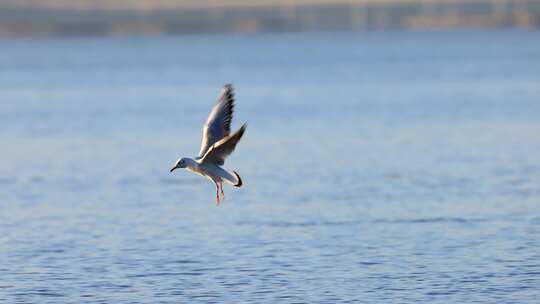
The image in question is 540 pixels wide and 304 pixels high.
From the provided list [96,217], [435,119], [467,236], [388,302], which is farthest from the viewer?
[435,119]

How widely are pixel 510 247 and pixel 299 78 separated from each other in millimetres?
61642

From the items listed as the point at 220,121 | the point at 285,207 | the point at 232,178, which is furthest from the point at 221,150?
the point at 285,207

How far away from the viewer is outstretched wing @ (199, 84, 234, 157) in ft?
52.6

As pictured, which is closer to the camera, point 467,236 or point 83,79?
point 467,236

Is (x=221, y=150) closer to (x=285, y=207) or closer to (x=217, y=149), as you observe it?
(x=217, y=149)

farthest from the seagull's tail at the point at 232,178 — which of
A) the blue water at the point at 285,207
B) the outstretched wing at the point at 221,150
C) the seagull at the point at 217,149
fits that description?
the blue water at the point at 285,207

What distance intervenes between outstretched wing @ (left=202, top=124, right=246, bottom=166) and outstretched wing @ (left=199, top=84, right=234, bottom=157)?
27cm

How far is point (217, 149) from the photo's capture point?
15.6 m

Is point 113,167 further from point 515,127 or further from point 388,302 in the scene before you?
point 388,302

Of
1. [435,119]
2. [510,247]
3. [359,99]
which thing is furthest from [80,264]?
[359,99]

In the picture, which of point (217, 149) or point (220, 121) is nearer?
point (217, 149)

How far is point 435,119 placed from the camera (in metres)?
40.8

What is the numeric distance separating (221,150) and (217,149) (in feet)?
0.15

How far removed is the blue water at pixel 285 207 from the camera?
51.7 ft
